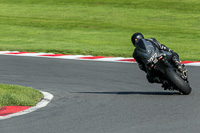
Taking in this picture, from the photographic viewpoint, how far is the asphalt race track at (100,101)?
752 cm

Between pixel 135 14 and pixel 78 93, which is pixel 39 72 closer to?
pixel 78 93

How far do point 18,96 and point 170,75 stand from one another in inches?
126

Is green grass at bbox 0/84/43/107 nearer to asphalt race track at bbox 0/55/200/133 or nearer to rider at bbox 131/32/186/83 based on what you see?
asphalt race track at bbox 0/55/200/133

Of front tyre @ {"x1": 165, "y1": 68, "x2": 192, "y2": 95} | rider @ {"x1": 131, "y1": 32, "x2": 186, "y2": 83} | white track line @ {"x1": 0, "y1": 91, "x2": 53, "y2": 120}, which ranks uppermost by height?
rider @ {"x1": 131, "y1": 32, "x2": 186, "y2": 83}

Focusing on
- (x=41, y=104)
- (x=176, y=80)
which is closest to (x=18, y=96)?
(x=41, y=104)

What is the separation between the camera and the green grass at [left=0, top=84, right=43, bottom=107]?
952 cm

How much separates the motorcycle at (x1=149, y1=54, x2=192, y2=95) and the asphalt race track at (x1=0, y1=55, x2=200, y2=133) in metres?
0.21

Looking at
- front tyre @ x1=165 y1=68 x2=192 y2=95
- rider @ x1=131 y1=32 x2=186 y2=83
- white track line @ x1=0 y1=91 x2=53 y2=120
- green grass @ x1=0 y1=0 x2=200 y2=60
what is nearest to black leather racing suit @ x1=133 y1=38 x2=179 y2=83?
rider @ x1=131 y1=32 x2=186 y2=83

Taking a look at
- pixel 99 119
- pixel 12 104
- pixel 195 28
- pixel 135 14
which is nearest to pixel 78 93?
pixel 12 104

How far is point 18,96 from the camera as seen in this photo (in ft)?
32.3

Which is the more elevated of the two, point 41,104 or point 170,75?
point 170,75

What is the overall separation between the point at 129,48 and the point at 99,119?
14172 millimetres

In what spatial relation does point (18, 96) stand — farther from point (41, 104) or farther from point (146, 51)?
point (146, 51)

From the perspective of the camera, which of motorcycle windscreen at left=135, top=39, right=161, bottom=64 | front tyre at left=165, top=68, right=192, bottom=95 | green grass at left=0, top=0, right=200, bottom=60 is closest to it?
front tyre at left=165, top=68, right=192, bottom=95
